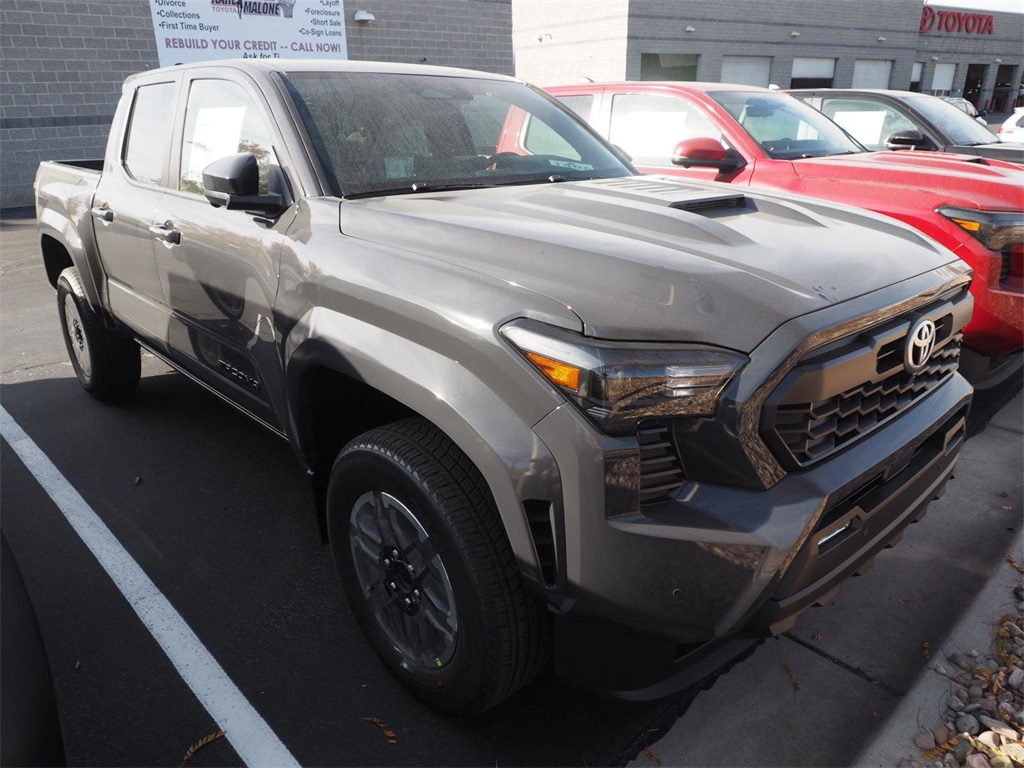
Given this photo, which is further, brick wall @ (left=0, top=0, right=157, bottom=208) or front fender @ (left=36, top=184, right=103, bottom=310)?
brick wall @ (left=0, top=0, right=157, bottom=208)

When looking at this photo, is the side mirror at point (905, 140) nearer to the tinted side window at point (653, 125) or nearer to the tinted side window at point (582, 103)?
the tinted side window at point (653, 125)

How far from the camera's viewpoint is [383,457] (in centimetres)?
210

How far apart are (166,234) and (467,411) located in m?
2.10

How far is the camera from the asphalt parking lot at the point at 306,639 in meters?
2.28

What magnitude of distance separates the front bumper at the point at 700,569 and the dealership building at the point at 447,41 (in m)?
14.7

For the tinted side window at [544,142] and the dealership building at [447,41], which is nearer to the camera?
the tinted side window at [544,142]

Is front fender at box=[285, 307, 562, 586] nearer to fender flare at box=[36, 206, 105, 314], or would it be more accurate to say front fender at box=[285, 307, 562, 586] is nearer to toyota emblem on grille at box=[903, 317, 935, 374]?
toyota emblem on grille at box=[903, 317, 935, 374]

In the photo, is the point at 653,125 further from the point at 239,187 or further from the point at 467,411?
the point at 467,411

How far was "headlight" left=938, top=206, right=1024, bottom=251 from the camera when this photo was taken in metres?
4.02

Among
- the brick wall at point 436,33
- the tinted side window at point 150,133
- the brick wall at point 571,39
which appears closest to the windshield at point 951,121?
the tinted side window at point 150,133

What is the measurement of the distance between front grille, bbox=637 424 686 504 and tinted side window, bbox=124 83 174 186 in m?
2.76

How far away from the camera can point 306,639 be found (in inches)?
107

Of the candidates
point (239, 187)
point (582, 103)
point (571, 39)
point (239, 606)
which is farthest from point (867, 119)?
point (571, 39)

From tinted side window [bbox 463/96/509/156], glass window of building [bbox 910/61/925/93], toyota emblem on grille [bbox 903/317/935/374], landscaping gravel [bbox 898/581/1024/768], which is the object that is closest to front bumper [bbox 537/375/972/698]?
toyota emblem on grille [bbox 903/317/935/374]
